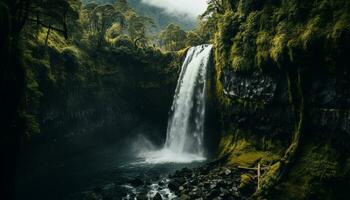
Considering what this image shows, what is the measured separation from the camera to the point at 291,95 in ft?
83.4

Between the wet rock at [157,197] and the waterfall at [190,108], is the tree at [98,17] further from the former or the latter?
the wet rock at [157,197]

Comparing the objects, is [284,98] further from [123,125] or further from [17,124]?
[123,125]

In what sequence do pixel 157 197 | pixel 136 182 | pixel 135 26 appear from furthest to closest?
pixel 135 26, pixel 136 182, pixel 157 197

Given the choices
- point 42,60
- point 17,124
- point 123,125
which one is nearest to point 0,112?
point 17,124

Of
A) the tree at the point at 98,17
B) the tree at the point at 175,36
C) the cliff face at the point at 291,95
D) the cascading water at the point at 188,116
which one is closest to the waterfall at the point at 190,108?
the cascading water at the point at 188,116

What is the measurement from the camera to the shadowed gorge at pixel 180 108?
21.1 metres

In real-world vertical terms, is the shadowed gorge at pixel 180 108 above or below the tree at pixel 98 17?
below

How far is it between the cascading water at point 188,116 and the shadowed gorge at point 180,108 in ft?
0.56

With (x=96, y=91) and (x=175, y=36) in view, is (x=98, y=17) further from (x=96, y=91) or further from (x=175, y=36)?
(x=175, y=36)

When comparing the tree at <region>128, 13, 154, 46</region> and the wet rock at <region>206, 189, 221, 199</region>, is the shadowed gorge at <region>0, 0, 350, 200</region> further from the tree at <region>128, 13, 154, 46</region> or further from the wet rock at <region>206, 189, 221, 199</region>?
the tree at <region>128, 13, 154, 46</region>

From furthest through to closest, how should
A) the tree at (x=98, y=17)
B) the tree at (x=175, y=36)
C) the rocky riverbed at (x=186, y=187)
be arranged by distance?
the tree at (x=175, y=36) < the tree at (x=98, y=17) < the rocky riverbed at (x=186, y=187)

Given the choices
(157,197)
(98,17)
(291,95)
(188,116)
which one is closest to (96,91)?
(188,116)

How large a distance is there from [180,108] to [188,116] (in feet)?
6.80

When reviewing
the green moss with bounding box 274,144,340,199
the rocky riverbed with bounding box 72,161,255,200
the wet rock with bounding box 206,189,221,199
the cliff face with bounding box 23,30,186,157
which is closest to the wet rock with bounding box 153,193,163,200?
the rocky riverbed with bounding box 72,161,255,200
